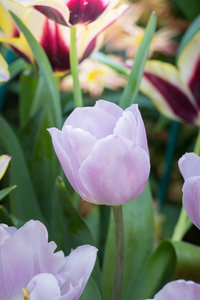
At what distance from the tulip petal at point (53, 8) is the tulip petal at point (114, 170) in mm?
118

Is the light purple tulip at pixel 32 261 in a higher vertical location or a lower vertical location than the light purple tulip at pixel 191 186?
lower

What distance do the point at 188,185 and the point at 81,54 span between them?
0.63 feet

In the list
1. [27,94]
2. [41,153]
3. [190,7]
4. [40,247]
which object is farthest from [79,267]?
[190,7]

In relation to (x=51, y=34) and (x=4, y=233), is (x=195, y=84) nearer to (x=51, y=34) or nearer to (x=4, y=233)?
(x=51, y=34)

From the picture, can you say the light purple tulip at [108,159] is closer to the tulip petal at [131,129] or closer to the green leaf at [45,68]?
the tulip petal at [131,129]

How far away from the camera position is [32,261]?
242mm

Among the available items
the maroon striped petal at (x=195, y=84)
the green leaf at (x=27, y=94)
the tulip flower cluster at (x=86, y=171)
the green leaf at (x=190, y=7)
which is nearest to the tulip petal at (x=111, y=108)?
the tulip flower cluster at (x=86, y=171)

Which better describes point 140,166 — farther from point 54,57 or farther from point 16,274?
point 54,57

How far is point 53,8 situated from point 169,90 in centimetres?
18

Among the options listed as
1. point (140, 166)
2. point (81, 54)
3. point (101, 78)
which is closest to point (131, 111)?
point (140, 166)

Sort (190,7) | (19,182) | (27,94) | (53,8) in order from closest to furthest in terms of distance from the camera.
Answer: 1. (53,8)
2. (19,182)
3. (27,94)
4. (190,7)

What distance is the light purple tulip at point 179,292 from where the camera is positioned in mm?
216

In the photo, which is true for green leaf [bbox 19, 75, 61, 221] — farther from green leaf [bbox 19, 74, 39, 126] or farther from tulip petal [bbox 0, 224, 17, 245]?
tulip petal [bbox 0, 224, 17, 245]

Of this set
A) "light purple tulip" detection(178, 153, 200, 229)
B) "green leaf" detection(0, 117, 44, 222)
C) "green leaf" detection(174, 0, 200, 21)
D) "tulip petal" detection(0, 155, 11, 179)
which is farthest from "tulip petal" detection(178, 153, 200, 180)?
"green leaf" detection(174, 0, 200, 21)
